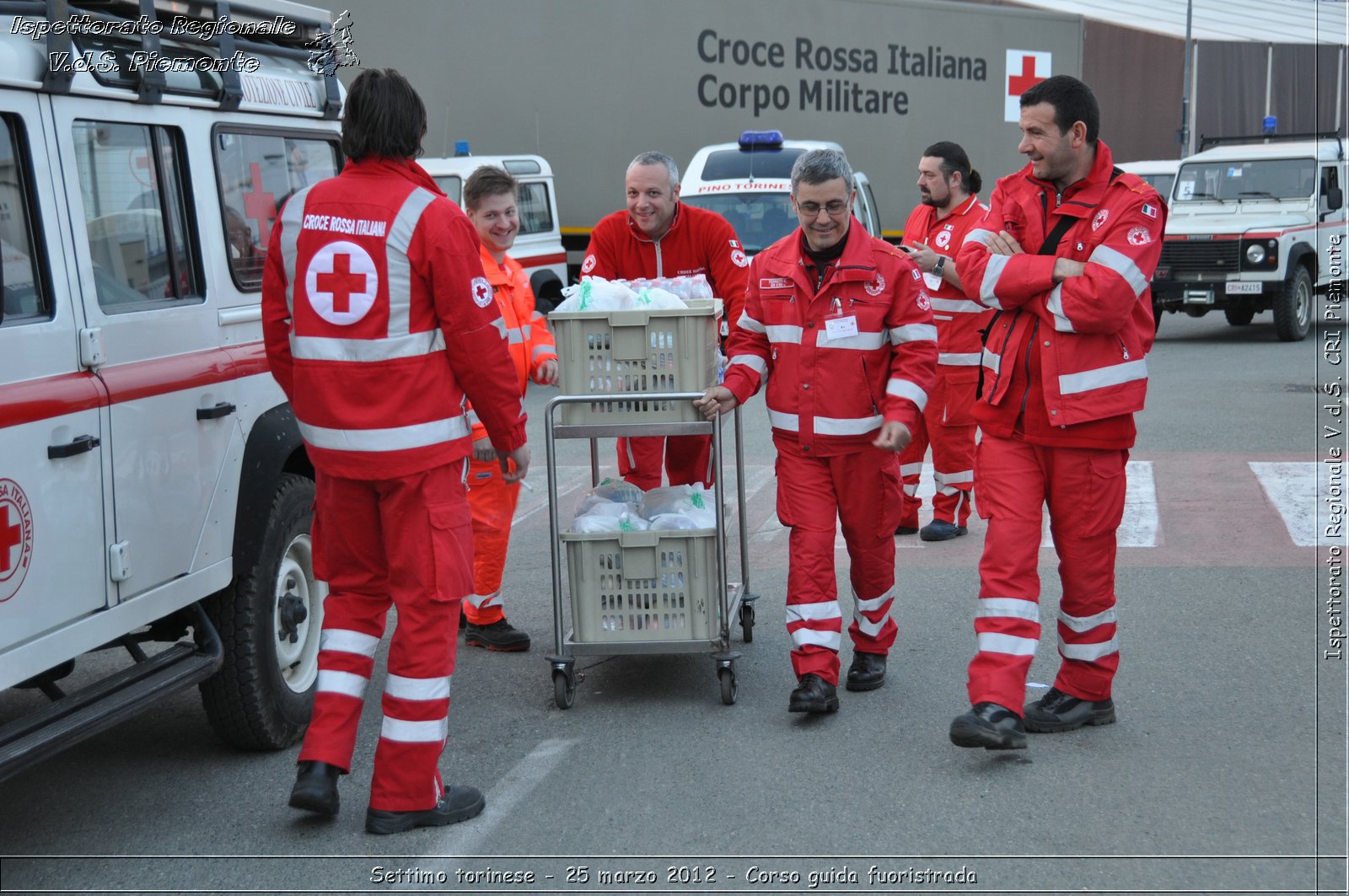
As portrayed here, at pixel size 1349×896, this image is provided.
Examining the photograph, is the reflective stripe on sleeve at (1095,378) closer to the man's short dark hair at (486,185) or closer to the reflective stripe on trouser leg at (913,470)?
the man's short dark hair at (486,185)

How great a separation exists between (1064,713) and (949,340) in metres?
3.32

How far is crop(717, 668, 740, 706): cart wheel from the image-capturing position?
5297mm

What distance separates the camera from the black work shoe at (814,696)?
507cm

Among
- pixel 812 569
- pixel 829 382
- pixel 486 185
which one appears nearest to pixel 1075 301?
pixel 829 382

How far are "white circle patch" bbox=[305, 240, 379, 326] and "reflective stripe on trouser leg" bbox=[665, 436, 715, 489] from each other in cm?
252

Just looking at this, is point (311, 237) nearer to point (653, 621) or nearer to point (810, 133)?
point (653, 621)

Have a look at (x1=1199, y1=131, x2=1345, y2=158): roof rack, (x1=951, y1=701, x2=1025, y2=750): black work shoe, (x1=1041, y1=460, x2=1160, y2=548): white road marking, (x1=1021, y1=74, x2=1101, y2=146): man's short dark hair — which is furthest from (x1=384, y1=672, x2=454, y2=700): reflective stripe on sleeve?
(x1=1199, y1=131, x2=1345, y2=158): roof rack

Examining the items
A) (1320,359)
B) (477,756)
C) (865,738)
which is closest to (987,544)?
(865,738)

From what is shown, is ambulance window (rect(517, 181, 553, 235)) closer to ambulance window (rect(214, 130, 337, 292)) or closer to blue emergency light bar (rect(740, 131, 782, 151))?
blue emergency light bar (rect(740, 131, 782, 151))

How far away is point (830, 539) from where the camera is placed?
5.23m

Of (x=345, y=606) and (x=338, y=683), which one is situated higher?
(x=345, y=606)

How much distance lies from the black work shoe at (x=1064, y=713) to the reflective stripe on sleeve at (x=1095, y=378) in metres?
1.12

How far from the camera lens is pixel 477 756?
4879mm

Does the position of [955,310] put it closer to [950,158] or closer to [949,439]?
[949,439]
